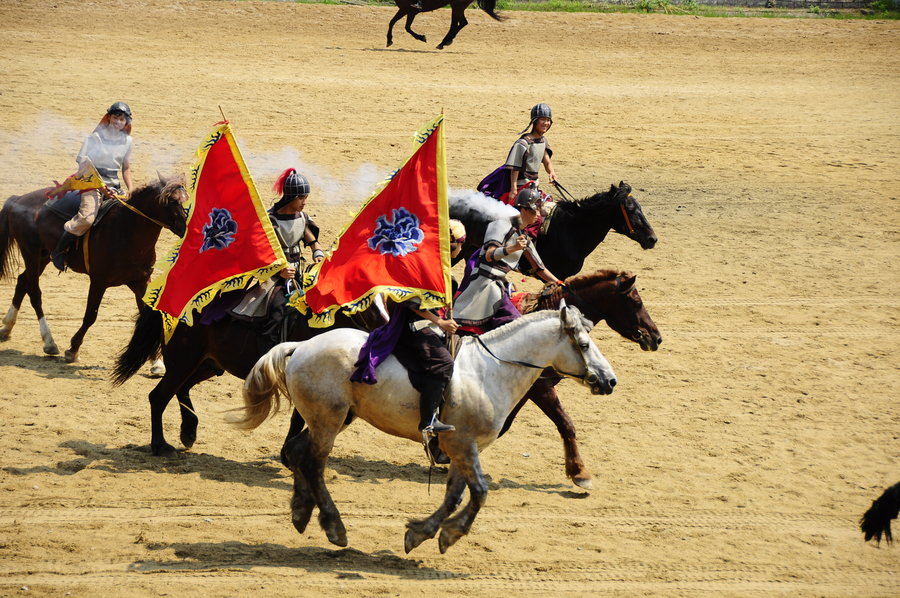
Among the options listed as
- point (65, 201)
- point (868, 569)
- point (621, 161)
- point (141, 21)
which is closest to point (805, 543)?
point (868, 569)

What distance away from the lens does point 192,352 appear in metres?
9.30

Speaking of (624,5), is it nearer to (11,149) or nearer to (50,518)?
(11,149)

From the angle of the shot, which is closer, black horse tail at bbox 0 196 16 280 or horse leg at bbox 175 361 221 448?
horse leg at bbox 175 361 221 448

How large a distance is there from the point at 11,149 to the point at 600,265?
34.8 feet

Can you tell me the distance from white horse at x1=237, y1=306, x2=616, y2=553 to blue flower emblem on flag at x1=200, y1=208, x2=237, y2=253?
1553mm

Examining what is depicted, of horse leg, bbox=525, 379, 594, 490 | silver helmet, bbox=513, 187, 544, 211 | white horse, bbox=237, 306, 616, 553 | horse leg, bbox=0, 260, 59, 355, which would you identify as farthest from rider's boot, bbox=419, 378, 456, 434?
horse leg, bbox=0, 260, 59, 355

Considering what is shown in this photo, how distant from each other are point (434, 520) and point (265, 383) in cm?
167

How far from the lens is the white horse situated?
751 centimetres

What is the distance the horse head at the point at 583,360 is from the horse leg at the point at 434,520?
3.83ft

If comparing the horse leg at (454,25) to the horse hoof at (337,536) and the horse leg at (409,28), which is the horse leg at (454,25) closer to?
the horse leg at (409,28)

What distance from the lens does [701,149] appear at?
20469 mm

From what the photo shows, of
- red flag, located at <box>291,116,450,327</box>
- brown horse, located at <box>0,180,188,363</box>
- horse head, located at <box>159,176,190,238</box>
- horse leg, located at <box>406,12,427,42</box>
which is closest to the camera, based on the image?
red flag, located at <box>291,116,450,327</box>

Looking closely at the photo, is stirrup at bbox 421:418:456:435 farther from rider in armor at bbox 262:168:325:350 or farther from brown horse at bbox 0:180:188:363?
brown horse at bbox 0:180:188:363

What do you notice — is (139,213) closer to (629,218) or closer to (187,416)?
(187,416)
